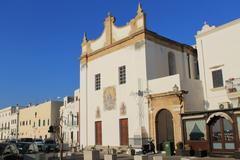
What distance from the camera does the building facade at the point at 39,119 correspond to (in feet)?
215

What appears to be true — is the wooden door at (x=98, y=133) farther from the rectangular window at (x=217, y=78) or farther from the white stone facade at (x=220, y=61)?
the rectangular window at (x=217, y=78)

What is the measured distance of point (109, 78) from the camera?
1289 inches

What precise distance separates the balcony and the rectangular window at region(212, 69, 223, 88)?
1.72 m

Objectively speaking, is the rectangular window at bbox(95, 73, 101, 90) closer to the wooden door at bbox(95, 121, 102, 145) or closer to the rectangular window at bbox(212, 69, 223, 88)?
the wooden door at bbox(95, 121, 102, 145)

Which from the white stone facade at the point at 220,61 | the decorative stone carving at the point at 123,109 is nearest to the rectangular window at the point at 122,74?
the decorative stone carving at the point at 123,109

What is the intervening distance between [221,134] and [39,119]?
55372 mm

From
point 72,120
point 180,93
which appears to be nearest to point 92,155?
point 180,93

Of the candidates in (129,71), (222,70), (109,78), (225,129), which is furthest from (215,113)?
(109,78)

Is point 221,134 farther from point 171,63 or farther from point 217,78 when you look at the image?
point 171,63

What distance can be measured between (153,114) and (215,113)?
704cm

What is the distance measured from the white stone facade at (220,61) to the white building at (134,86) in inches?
46.5

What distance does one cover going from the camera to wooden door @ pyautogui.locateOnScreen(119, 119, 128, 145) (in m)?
29.9

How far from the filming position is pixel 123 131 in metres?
30.3

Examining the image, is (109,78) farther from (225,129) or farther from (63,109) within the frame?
(63,109)
